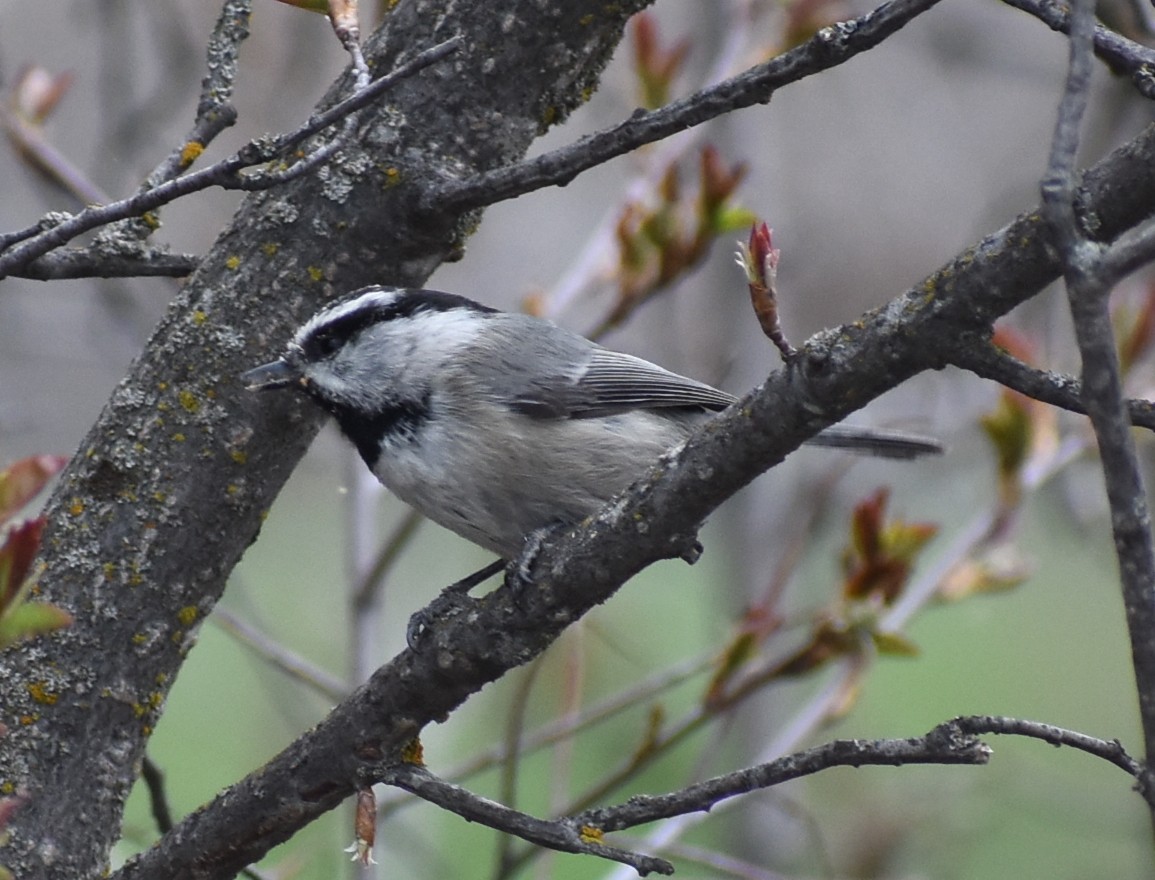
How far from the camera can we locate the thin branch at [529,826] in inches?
69.1

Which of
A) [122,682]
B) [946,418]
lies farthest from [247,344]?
[946,418]

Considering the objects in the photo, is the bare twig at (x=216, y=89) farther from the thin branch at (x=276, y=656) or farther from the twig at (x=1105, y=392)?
the thin branch at (x=276, y=656)

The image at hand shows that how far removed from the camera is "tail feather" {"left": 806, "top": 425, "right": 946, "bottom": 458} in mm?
3217

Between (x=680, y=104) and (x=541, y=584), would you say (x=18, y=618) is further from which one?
(x=680, y=104)

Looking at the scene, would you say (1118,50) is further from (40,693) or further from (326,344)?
(40,693)

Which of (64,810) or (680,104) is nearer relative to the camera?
(680,104)

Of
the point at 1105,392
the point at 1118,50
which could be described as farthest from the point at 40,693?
the point at 1118,50

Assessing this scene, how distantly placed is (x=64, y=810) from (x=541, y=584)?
2.97 ft

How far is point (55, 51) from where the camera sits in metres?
6.49

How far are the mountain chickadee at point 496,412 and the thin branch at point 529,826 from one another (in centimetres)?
88

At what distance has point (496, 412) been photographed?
Result: 2908mm

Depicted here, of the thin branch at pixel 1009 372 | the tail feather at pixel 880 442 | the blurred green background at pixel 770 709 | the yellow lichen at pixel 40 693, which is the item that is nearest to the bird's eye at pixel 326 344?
the yellow lichen at pixel 40 693

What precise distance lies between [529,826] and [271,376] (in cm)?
92

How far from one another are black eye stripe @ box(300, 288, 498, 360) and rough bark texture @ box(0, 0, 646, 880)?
15cm
